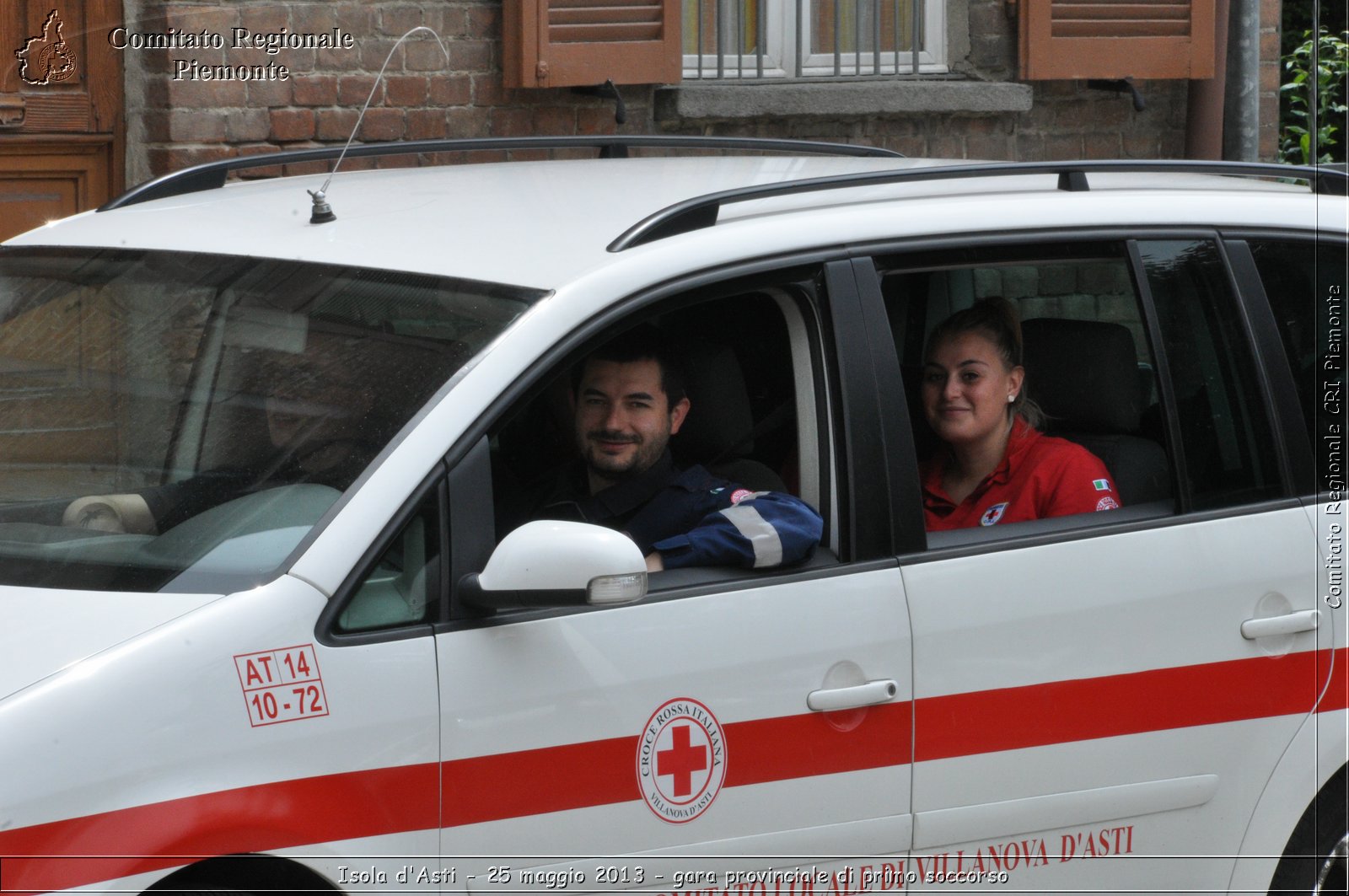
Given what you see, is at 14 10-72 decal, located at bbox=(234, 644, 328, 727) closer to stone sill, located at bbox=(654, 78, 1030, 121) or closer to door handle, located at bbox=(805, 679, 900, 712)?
door handle, located at bbox=(805, 679, 900, 712)

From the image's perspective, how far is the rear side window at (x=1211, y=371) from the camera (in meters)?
3.15

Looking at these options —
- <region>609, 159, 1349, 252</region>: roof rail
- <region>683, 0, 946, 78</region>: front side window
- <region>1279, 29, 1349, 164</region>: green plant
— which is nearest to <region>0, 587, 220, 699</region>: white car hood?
<region>609, 159, 1349, 252</region>: roof rail

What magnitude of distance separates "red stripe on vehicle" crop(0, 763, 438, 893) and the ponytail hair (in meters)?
1.64

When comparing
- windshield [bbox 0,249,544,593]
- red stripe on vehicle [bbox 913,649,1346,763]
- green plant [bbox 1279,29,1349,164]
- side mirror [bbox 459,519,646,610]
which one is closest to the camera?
side mirror [bbox 459,519,646,610]

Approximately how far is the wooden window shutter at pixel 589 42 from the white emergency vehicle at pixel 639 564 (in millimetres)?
3249

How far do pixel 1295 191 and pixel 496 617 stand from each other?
6.59ft

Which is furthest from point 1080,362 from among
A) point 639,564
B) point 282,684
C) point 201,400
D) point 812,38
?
point 812,38

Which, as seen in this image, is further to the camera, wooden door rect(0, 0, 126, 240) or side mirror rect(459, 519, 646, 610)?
wooden door rect(0, 0, 126, 240)

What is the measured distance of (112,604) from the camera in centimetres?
229

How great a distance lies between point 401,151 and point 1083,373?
5.10 ft

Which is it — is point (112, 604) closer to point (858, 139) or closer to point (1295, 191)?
point (1295, 191)

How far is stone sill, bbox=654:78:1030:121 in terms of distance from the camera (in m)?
7.18

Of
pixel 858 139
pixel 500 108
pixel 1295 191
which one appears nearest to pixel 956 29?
pixel 858 139

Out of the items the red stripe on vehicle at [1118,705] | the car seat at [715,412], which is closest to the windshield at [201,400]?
the car seat at [715,412]
